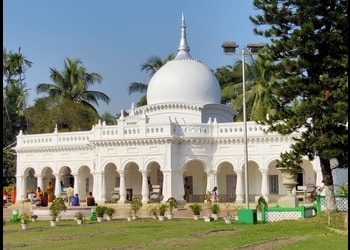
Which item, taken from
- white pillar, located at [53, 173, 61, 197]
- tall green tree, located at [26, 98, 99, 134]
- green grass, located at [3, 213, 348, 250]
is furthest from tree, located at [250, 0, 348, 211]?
tall green tree, located at [26, 98, 99, 134]

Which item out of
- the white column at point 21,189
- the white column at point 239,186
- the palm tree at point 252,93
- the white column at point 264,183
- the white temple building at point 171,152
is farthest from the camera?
the white column at point 21,189

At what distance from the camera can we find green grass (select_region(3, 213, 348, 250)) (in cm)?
1258

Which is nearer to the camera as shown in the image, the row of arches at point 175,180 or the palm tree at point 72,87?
the row of arches at point 175,180

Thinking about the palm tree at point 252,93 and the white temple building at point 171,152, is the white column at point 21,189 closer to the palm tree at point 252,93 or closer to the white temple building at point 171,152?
the white temple building at point 171,152

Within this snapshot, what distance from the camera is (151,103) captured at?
36.2m

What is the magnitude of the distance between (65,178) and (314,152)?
24.7 metres

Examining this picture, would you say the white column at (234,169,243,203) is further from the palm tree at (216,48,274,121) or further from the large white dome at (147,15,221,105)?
the large white dome at (147,15,221,105)

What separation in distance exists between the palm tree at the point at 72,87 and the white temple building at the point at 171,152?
943 cm

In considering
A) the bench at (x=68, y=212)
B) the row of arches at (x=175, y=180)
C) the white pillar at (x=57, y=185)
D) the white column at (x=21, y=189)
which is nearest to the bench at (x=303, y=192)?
the row of arches at (x=175, y=180)

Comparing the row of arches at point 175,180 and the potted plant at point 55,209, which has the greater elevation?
the row of arches at point 175,180

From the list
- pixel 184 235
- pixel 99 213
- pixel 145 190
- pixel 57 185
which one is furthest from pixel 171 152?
pixel 184 235

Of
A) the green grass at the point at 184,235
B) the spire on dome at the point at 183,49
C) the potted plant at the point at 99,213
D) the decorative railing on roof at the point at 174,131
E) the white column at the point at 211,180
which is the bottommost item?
the green grass at the point at 184,235

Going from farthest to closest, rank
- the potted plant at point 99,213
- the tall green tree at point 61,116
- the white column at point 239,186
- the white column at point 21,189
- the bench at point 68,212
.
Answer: the tall green tree at point 61,116
the white column at point 21,189
the white column at point 239,186
the bench at point 68,212
the potted plant at point 99,213

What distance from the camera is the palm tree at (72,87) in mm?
45500
